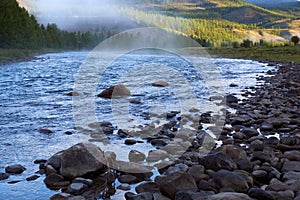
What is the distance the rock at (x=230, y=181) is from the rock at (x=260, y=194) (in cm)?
31

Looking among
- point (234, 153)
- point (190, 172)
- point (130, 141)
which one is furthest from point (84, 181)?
point (234, 153)

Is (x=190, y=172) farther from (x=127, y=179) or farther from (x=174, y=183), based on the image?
(x=127, y=179)

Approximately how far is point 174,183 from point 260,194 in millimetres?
1440

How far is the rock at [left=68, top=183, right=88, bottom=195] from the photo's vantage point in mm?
6445

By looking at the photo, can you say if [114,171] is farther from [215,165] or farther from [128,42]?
[128,42]

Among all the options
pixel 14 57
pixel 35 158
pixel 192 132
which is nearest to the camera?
pixel 35 158

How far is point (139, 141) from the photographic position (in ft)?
32.5

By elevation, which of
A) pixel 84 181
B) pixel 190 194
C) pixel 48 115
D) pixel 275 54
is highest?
pixel 190 194

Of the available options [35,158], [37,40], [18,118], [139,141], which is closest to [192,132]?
[139,141]

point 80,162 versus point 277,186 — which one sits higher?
point 80,162

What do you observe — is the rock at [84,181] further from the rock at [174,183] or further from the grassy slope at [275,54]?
the grassy slope at [275,54]

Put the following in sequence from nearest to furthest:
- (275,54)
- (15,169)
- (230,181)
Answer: (230,181), (15,169), (275,54)

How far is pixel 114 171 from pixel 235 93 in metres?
13.8

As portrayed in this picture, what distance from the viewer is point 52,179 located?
6.94 metres
